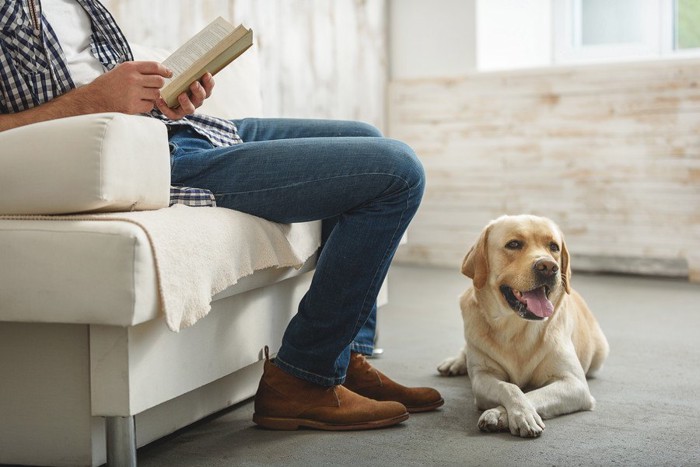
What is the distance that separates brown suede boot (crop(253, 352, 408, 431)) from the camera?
1.71 m

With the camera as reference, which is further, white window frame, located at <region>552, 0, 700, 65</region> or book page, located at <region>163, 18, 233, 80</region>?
white window frame, located at <region>552, 0, 700, 65</region>

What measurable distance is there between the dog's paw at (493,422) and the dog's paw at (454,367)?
0.49 metres

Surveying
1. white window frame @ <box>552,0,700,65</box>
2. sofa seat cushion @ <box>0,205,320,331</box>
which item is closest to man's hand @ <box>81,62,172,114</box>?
sofa seat cushion @ <box>0,205,320,331</box>

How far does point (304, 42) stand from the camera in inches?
160

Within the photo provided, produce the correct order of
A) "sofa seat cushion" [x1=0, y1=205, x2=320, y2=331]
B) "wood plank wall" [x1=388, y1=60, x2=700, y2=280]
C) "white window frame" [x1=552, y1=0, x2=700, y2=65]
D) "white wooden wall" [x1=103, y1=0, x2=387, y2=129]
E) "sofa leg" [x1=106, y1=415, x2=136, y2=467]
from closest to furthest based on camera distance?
"sofa seat cushion" [x1=0, y1=205, x2=320, y2=331] → "sofa leg" [x1=106, y1=415, x2=136, y2=467] → "white wooden wall" [x1=103, y1=0, x2=387, y2=129] → "wood plank wall" [x1=388, y1=60, x2=700, y2=280] → "white window frame" [x1=552, y1=0, x2=700, y2=65]

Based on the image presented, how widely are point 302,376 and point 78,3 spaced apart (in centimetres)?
95

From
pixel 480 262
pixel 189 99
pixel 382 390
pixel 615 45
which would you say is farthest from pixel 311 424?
pixel 615 45

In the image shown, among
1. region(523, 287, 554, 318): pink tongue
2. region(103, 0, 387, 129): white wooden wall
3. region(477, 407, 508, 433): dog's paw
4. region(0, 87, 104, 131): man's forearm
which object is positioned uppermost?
region(103, 0, 387, 129): white wooden wall

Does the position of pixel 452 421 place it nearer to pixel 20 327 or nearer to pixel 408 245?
pixel 20 327

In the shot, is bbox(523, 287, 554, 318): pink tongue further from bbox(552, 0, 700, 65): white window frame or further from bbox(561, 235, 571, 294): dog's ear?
bbox(552, 0, 700, 65): white window frame

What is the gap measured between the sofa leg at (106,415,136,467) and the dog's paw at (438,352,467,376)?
1017mm

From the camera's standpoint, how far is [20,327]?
4.74 feet

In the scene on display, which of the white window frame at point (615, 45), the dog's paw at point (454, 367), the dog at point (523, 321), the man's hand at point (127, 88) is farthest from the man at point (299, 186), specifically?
the white window frame at point (615, 45)

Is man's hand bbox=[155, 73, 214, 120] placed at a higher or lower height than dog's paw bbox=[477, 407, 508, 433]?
higher
